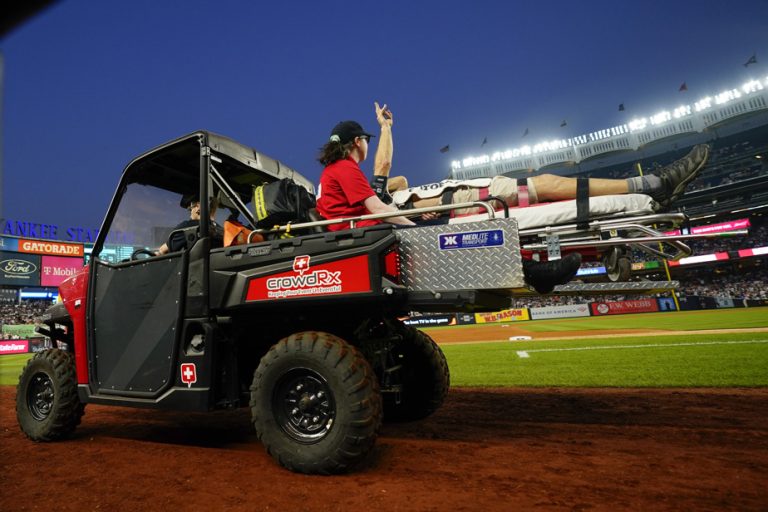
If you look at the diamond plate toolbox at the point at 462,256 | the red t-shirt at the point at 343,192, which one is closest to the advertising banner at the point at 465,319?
the red t-shirt at the point at 343,192

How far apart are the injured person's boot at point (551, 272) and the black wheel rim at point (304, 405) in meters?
1.88

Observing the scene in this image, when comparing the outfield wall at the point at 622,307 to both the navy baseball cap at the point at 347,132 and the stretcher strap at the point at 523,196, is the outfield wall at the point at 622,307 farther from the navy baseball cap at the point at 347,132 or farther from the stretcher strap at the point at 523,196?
the navy baseball cap at the point at 347,132

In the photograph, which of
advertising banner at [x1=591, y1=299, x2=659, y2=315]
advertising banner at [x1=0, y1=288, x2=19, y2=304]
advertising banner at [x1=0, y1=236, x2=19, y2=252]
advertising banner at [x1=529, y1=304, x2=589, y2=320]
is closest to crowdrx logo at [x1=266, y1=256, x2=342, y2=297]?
advertising banner at [x1=529, y1=304, x2=589, y2=320]

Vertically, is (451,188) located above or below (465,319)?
above

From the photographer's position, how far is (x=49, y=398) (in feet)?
13.7

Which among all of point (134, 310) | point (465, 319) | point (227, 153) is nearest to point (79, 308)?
point (134, 310)

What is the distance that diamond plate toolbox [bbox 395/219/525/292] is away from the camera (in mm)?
2822

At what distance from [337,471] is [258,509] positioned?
0.58 meters

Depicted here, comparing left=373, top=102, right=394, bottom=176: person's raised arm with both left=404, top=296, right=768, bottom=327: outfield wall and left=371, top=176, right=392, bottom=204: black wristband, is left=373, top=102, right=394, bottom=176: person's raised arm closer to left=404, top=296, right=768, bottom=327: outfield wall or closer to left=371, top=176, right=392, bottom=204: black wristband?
left=371, top=176, right=392, bottom=204: black wristband

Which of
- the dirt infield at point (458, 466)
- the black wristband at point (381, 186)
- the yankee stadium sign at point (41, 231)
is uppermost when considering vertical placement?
the yankee stadium sign at point (41, 231)

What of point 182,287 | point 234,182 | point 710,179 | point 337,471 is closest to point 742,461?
point 337,471

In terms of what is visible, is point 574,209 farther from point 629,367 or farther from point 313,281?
point 629,367

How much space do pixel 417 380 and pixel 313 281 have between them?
2.02m

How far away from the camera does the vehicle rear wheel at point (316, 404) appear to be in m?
2.61
